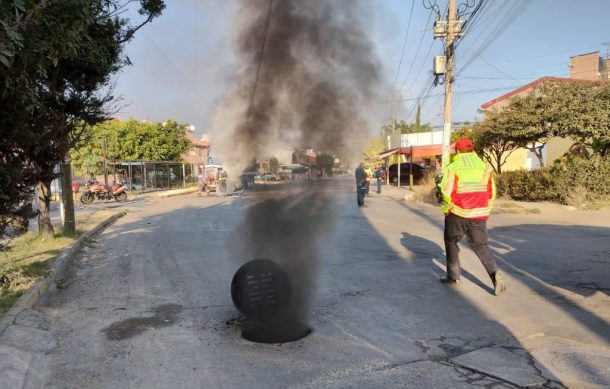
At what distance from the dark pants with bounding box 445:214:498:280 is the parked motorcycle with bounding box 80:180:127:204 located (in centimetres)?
2121

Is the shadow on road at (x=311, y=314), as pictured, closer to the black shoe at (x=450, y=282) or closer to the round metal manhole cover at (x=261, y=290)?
the black shoe at (x=450, y=282)

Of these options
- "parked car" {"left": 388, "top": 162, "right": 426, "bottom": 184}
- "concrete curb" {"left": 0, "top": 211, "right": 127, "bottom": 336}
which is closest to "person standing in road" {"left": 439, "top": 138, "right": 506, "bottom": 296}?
"concrete curb" {"left": 0, "top": 211, "right": 127, "bottom": 336}

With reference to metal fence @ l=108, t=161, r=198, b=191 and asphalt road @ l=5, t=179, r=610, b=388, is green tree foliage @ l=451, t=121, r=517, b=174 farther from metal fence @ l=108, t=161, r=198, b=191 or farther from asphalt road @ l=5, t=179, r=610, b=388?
metal fence @ l=108, t=161, r=198, b=191

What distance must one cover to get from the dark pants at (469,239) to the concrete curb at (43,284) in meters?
4.69

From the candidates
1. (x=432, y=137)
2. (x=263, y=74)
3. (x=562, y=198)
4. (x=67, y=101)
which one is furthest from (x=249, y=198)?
(x=432, y=137)

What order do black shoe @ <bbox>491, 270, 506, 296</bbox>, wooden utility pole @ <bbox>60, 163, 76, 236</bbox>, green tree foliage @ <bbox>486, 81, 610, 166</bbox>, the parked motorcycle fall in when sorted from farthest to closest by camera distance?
the parked motorcycle
green tree foliage @ <bbox>486, 81, 610, 166</bbox>
wooden utility pole @ <bbox>60, 163, 76, 236</bbox>
black shoe @ <bbox>491, 270, 506, 296</bbox>

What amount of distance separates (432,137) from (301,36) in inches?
1622

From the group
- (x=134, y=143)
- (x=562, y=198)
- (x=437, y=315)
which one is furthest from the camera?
(x=134, y=143)

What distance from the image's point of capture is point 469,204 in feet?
18.7

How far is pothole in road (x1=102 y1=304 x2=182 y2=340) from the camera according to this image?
15.1ft

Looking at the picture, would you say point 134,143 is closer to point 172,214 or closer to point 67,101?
point 172,214

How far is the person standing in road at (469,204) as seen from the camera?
5621 millimetres

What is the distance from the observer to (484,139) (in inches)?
746

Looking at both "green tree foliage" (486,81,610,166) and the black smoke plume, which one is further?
"green tree foliage" (486,81,610,166)
